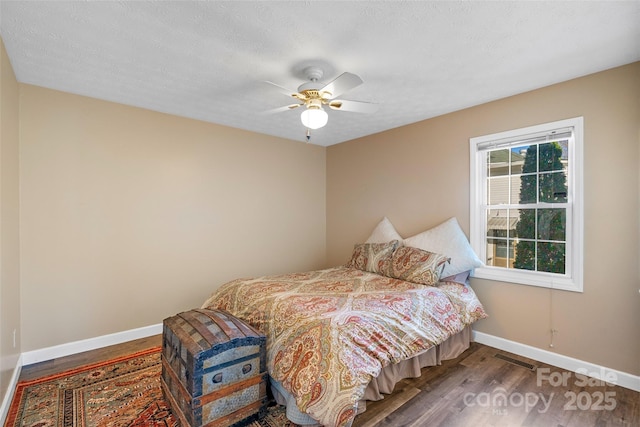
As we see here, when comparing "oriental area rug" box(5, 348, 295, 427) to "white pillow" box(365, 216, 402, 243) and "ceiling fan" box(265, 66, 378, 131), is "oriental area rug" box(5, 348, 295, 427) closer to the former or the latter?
"ceiling fan" box(265, 66, 378, 131)

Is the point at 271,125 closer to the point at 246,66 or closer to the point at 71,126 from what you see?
the point at 246,66

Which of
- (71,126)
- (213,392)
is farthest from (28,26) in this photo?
(213,392)

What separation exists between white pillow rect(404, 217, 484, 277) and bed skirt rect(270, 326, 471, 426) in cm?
62

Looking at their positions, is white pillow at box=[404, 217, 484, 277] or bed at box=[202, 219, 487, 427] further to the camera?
white pillow at box=[404, 217, 484, 277]

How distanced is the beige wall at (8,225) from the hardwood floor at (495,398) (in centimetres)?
53

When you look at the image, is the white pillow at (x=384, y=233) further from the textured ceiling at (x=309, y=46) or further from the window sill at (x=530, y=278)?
the textured ceiling at (x=309, y=46)

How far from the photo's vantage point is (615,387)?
2.35 meters

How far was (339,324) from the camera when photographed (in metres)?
1.97

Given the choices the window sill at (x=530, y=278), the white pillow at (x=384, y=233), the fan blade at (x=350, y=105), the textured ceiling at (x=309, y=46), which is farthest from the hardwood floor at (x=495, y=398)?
the textured ceiling at (x=309, y=46)

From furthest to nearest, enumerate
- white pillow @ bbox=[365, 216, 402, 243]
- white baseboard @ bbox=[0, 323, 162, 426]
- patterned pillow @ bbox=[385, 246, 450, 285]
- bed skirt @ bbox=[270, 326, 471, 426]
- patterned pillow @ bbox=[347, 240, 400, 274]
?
1. white pillow @ bbox=[365, 216, 402, 243]
2. patterned pillow @ bbox=[347, 240, 400, 274]
3. patterned pillow @ bbox=[385, 246, 450, 285]
4. white baseboard @ bbox=[0, 323, 162, 426]
5. bed skirt @ bbox=[270, 326, 471, 426]

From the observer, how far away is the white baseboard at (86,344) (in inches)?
108

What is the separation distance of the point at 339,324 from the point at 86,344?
2.71 m

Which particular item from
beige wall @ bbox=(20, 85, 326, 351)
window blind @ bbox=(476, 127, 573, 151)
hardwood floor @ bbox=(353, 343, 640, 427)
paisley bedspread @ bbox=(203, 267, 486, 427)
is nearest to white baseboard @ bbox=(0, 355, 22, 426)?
beige wall @ bbox=(20, 85, 326, 351)

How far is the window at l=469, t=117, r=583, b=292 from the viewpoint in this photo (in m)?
2.65
